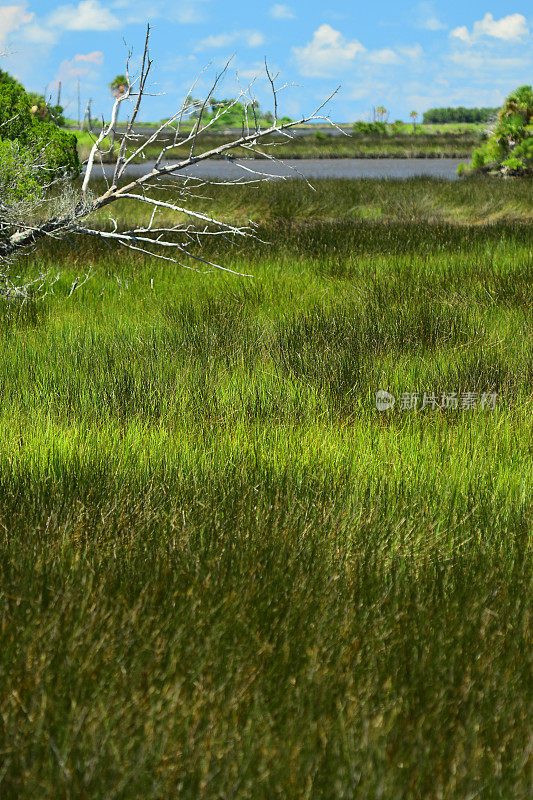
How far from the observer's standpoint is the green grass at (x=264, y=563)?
1.60 meters

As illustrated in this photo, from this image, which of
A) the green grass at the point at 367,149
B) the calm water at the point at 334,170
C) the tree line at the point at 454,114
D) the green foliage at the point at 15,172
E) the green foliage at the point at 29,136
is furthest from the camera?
the tree line at the point at 454,114

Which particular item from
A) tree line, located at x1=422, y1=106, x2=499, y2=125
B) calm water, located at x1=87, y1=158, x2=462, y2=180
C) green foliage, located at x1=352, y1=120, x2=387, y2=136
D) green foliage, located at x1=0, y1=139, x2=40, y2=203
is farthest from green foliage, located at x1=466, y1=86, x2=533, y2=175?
tree line, located at x1=422, y1=106, x2=499, y2=125

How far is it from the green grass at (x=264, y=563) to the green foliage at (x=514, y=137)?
72.9ft

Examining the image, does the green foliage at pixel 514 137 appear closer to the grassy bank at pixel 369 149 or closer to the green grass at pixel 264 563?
the grassy bank at pixel 369 149

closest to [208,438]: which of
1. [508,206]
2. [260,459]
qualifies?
[260,459]

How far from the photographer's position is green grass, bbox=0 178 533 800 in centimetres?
160

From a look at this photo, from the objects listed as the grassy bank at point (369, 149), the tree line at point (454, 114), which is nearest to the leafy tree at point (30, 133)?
the grassy bank at point (369, 149)

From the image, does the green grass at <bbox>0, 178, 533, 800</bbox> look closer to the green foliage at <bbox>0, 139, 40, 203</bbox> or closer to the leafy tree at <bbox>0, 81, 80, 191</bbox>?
the green foliage at <bbox>0, 139, 40, 203</bbox>

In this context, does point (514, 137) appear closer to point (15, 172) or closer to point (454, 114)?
point (15, 172)

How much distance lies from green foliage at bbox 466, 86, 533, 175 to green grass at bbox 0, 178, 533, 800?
22212 mm

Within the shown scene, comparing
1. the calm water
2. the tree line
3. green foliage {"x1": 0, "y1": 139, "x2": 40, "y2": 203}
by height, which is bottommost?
green foliage {"x1": 0, "y1": 139, "x2": 40, "y2": 203}

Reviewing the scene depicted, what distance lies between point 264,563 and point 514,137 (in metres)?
26.8

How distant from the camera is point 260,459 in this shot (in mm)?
3230

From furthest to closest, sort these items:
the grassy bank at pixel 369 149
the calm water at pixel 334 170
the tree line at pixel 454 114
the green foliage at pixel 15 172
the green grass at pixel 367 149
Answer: the tree line at pixel 454 114 → the grassy bank at pixel 369 149 → the green grass at pixel 367 149 → the calm water at pixel 334 170 → the green foliage at pixel 15 172
